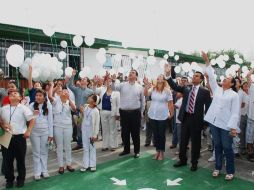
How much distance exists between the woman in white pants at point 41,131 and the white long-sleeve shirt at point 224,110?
2.83 m

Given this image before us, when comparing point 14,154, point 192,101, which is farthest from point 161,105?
point 14,154

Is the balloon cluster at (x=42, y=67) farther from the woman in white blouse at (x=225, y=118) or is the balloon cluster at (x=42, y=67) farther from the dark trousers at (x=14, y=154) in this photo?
the woman in white blouse at (x=225, y=118)

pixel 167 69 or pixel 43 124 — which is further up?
pixel 167 69

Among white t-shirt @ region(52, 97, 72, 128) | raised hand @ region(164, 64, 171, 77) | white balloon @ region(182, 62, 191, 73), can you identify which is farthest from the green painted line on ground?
white balloon @ region(182, 62, 191, 73)

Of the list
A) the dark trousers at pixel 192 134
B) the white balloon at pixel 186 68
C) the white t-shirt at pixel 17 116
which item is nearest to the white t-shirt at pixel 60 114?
the white t-shirt at pixel 17 116

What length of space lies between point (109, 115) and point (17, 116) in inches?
117

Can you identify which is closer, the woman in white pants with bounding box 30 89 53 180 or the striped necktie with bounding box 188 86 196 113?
the woman in white pants with bounding box 30 89 53 180

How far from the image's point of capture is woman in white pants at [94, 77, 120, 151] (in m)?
7.17

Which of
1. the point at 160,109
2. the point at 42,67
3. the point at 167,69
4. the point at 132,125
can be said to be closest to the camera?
the point at 167,69

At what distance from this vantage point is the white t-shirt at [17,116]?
454 centimetres

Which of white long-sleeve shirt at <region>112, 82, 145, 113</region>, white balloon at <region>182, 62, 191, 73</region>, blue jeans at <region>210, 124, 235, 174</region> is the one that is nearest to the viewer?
blue jeans at <region>210, 124, 235, 174</region>

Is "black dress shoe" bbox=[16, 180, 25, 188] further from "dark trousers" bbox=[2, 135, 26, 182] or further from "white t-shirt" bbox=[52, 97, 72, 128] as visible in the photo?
"white t-shirt" bbox=[52, 97, 72, 128]

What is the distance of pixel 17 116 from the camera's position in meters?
4.57

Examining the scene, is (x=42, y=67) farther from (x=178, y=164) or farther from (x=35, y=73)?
A: (x=178, y=164)
